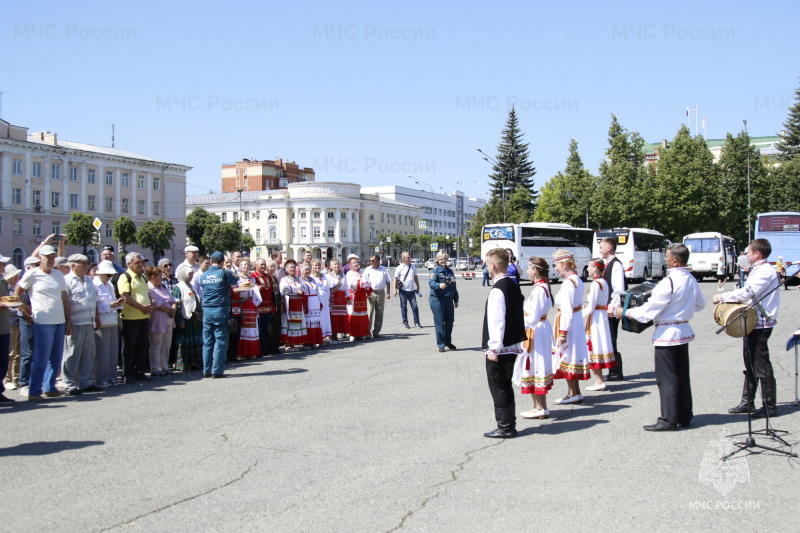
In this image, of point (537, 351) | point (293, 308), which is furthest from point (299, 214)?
point (537, 351)

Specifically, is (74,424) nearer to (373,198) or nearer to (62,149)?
(62,149)

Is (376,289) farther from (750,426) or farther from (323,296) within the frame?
(750,426)

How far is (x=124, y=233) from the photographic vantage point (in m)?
72.9

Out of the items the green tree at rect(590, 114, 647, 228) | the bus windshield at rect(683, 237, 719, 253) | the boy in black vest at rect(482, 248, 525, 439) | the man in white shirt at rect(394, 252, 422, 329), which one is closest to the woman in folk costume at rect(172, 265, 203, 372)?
the man in white shirt at rect(394, 252, 422, 329)

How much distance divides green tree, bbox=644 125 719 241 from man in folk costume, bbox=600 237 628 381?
56435 mm

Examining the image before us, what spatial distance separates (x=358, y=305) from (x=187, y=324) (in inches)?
188

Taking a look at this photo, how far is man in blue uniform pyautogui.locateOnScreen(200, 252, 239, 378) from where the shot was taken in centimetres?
1077

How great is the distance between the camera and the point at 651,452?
6246 millimetres

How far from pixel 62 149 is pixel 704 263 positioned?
68623 mm

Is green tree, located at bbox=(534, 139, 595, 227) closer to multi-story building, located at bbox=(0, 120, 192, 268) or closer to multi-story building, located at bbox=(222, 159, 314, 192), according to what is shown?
multi-story building, located at bbox=(0, 120, 192, 268)

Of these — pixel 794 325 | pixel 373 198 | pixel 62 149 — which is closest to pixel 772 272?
pixel 794 325

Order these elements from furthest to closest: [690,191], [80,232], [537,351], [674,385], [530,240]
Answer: [80,232], [690,191], [530,240], [537,351], [674,385]

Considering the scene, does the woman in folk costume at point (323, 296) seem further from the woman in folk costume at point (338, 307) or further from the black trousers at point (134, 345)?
the black trousers at point (134, 345)

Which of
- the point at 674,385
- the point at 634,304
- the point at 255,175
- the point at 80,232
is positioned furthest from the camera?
the point at 255,175
